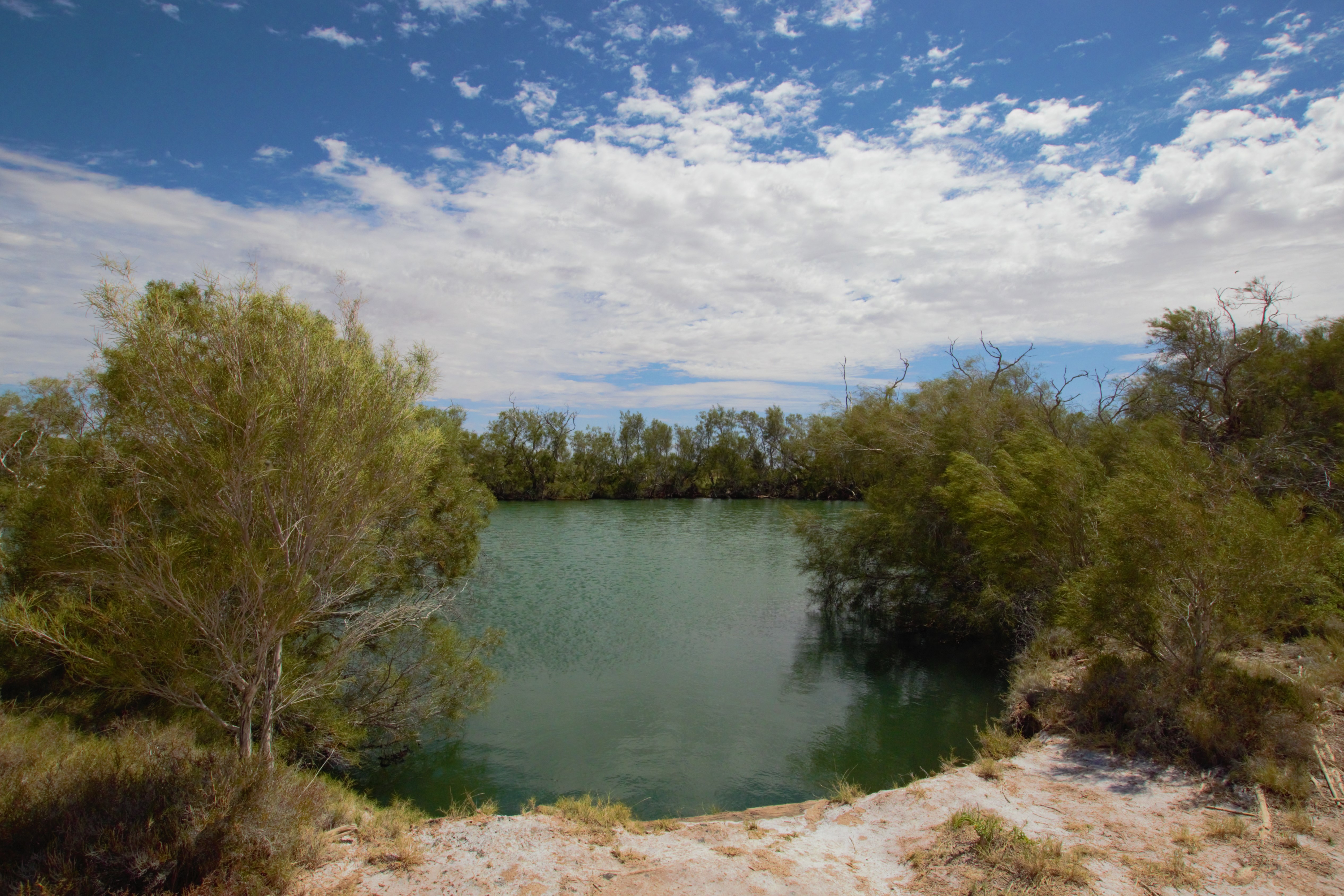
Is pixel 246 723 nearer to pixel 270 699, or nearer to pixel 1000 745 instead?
pixel 270 699

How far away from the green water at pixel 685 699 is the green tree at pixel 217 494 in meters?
6.30

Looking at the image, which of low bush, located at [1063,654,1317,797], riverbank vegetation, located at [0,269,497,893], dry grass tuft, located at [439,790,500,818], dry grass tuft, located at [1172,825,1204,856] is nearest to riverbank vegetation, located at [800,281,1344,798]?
low bush, located at [1063,654,1317,797]

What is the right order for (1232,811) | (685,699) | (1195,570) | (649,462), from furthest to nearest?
(649,462)
(685,699)
(1195,570)
(1232,811)

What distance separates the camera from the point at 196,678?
7.40m

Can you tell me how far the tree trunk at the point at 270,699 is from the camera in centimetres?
736

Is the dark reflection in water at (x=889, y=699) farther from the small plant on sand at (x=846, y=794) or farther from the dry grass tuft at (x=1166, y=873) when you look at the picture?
the dry grass tuft at (x=1166, y=873)

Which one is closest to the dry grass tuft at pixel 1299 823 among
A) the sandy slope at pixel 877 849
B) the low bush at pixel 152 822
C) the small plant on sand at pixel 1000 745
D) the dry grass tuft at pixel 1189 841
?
the sandy slope at pixel 877 849

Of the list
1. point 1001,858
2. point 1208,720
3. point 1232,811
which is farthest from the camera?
point 1208,720

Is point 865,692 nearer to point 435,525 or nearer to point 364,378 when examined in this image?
point 435,525

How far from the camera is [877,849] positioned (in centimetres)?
784

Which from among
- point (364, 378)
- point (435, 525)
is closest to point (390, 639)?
point (435, 525)

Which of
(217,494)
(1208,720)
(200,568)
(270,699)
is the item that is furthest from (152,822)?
(1208,720)

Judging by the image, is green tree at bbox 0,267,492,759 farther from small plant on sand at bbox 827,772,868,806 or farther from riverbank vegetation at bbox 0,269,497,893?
small plant on sand at bbox 827,772,868,806

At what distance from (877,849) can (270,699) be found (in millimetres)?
7344
